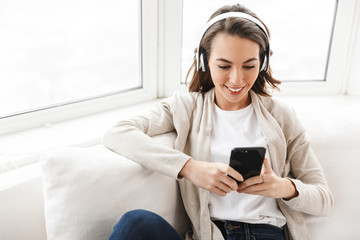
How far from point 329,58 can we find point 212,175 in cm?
136

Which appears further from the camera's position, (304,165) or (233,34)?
(304,165)

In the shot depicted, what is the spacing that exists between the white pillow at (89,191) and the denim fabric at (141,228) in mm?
103

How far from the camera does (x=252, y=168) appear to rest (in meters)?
1.04

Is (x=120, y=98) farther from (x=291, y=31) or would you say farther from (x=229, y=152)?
(x=291, y=31)

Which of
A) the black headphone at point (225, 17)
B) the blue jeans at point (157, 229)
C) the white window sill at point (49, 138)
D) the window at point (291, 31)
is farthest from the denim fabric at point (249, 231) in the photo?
the window at point (291, 31)

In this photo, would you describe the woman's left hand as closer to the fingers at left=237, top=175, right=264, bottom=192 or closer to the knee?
the fingers at left=237, top=175, right=264, bottom=192

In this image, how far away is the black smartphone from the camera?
39.3 inches

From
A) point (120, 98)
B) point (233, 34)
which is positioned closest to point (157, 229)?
point (233, 34)

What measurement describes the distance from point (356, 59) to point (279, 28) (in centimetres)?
→ 48

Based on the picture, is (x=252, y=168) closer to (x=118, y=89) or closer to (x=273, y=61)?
(x=118, y=89)

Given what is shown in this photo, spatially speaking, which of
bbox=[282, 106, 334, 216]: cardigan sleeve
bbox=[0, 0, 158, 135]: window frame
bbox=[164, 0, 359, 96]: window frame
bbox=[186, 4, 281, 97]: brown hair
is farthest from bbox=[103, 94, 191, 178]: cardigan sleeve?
bbox=[164, 0, 359, 96]: window frame

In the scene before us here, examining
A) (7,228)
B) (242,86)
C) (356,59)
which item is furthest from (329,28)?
(7,228)

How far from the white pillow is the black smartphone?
0.32 metres

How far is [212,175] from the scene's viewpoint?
1088 millimetres
